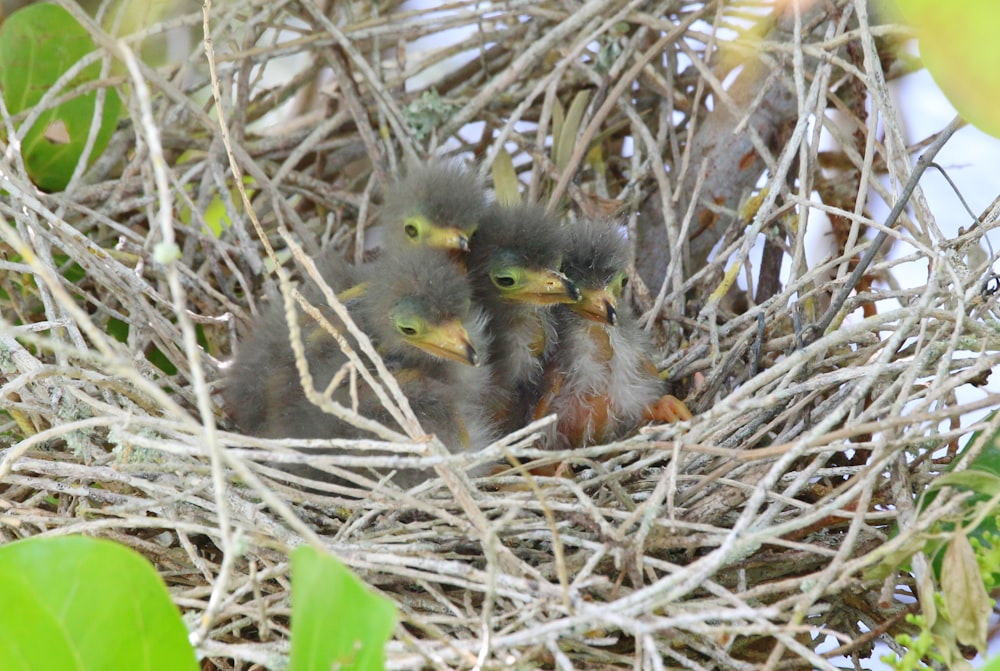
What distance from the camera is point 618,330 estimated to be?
7.84 feet

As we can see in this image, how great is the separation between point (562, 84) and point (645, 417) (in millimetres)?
1095

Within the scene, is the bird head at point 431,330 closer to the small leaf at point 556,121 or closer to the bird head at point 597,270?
the bird head at point 597,270

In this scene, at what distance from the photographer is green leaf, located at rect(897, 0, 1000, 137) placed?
1.13 m

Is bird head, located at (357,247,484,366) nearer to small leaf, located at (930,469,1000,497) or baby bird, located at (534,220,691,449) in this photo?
baby bird, located at (534,220,691,449)

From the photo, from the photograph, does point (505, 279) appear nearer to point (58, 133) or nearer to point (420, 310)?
point (420, 310)

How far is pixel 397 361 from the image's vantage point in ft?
7.47

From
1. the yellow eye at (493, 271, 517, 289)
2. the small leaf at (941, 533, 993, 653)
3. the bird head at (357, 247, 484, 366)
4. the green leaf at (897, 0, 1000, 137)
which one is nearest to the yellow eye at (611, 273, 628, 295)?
the yellow eye at (493, 271, 517, 289)

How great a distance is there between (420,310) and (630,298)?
2.77ft

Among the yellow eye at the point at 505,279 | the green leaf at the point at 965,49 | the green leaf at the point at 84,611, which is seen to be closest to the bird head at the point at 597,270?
the yellow eye at the point at 505,279

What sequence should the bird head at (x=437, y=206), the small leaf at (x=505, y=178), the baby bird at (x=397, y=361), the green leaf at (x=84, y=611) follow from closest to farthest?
1. the green leaf at (x=84, y=611)
2. the baby bird at (x=397, y=361)
3. the bird head at (x=437, y=206)
4. the small leaf at (x=505, y=178)

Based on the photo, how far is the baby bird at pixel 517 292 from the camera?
2.37 m

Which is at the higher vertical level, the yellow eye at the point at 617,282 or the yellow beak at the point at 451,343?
the yellow eye at the point at 617,282

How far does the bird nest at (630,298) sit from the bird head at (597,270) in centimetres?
19

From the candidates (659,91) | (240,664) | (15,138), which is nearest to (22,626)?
(240,664)
